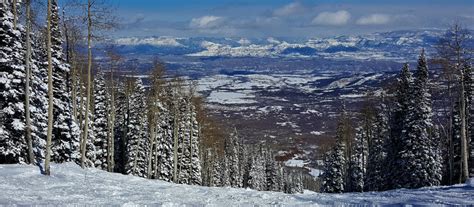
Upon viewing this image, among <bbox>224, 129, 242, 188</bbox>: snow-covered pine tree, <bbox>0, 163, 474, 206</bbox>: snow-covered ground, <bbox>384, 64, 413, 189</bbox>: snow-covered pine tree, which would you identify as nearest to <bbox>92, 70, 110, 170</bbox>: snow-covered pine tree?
<bbox>0, 163, 474, 206</bbox>: snow-covered ground

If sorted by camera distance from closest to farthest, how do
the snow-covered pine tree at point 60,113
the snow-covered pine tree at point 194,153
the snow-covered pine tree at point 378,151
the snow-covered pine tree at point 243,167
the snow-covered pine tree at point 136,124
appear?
the snow-covered pine tree at point 60,113
the snow-covered pine tree at point 136,124
the snow-covered pine tree at point 378,151
the snow-covered pine tree at point 194,153
the snow-covered pine tree at point 243,167

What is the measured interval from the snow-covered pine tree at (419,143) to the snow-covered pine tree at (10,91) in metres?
28.9

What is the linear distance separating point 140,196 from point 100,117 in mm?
27534

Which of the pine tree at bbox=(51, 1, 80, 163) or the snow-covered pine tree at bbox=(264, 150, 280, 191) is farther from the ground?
the pine tree at bbox=(51, 1, 80, 163)

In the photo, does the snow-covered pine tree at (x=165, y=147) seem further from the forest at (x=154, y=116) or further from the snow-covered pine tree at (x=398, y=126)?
the snow-covered pine tree at (x=398, y=126)

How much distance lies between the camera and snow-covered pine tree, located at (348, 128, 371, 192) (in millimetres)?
52625

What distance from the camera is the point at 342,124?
2100 inches

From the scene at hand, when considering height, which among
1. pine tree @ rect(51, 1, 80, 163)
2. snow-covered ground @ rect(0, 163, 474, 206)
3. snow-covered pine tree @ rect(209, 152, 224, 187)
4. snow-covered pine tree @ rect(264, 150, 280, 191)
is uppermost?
pine tree @ rect(51, 1, 80, 163)

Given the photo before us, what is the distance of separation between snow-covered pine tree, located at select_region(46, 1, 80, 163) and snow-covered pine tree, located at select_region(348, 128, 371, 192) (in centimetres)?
3211

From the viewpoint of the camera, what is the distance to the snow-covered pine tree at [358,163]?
173 feet

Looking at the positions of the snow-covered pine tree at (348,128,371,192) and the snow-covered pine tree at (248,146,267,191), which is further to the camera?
the snow-covered pine tree at (248,146,267,191)

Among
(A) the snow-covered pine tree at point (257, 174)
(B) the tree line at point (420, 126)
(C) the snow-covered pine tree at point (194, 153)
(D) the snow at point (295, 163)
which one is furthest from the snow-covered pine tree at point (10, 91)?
(D) the snow at point (295, 163)

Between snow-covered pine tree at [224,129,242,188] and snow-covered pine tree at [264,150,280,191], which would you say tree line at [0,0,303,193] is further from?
snow-covered pine tree at [264,150,280,191]

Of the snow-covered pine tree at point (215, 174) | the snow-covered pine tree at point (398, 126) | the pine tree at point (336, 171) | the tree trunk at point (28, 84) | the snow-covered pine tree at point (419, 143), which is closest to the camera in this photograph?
the tree trunk at point (28, 84)
